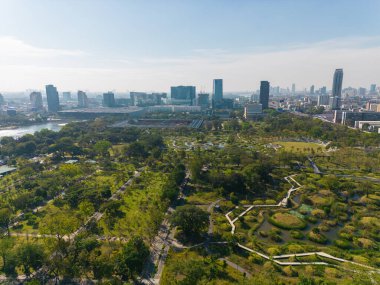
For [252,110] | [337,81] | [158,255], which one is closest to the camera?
[158,255]

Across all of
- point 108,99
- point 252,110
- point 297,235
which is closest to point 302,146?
point 297,235

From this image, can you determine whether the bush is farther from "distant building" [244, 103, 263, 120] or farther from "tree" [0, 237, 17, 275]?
"distant building" [244, 103, 263, 120]

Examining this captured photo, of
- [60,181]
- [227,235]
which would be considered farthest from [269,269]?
[60,181]

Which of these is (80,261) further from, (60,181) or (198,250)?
(60,181)

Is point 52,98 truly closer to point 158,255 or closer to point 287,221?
point 158,255

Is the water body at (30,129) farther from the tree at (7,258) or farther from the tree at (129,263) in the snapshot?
the tree at (129,263)

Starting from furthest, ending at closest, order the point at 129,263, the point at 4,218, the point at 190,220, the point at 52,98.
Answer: the point at 52,98 → the point at 4,218 → the point at 190,220 → the point at 129,263
